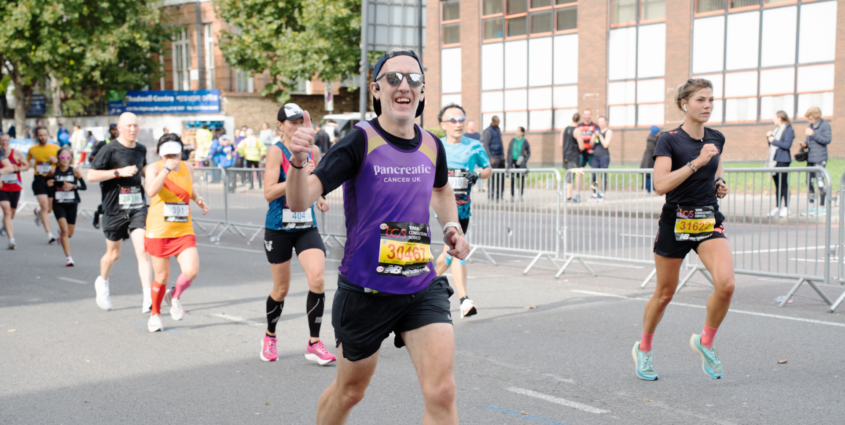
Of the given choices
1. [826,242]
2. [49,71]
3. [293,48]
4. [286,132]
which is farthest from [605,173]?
[49,71]

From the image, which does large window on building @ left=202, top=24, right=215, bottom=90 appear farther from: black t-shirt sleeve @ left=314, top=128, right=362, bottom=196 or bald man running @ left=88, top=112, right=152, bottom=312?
black t-shirt sleeve @ left=314, top=128, right=362, bottom=196

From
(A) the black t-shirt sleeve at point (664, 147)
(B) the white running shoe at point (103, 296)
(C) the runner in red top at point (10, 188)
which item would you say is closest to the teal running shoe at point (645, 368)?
(A) the black t-shirt sleeve at point (664, 147)

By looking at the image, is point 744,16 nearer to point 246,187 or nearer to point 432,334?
point 246,187

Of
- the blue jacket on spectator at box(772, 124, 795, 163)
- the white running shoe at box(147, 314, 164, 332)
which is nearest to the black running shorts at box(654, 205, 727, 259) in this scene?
the white running shoe at box(147, 314, 164, 332)

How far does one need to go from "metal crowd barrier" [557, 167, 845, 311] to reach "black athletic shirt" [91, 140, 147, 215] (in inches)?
202

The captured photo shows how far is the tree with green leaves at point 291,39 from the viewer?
3275 cm

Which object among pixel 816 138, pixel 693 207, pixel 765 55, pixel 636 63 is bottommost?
pixel 693 207

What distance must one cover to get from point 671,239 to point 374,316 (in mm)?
2643

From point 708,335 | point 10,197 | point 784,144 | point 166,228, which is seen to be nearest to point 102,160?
point 166,228

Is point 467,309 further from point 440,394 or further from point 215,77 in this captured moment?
point 215,77

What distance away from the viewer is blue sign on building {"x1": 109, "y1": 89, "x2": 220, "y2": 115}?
1484 inches

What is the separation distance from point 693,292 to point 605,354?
3.12 m

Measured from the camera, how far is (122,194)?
26.3 ft

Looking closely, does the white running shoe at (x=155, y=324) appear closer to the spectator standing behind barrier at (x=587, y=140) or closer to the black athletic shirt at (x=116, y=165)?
the black athletic shirt at (x=116, y=165)
